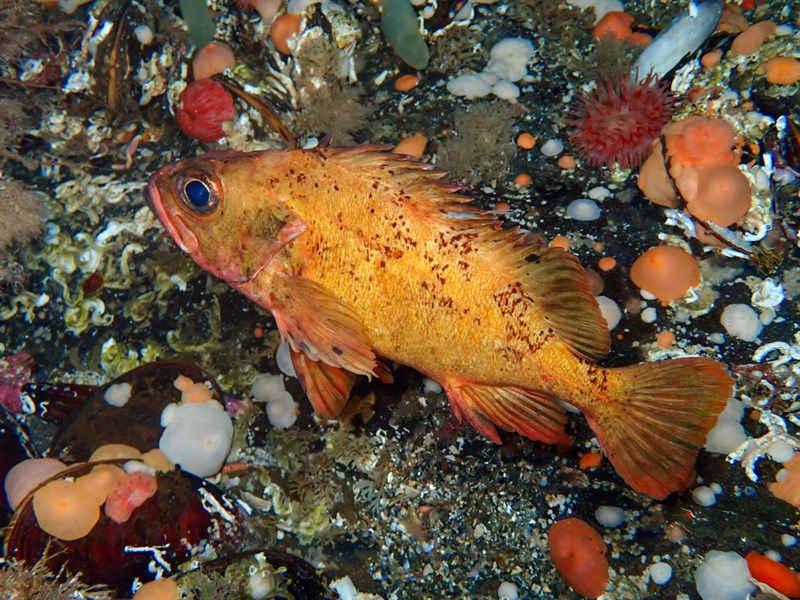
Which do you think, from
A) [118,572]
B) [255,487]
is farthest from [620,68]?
[118,572]

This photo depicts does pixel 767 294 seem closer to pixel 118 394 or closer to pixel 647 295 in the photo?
pixel 647 295

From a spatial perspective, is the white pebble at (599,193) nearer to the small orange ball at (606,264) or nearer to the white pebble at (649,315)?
the small orange ball at (606,264)

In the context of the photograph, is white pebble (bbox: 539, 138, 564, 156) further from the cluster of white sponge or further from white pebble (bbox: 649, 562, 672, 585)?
white pebble (bbox: 649, 562, 672, 585)

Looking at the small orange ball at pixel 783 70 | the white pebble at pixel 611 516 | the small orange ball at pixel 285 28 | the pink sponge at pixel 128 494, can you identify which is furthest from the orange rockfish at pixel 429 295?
the small orange ball at pixel 783 70

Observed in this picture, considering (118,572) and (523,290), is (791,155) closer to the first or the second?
(523,290)

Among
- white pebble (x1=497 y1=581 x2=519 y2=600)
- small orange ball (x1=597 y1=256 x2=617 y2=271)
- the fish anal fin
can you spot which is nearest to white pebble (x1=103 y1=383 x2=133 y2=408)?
white pebble (x1=497 y1=581 x2=519 y2=600)

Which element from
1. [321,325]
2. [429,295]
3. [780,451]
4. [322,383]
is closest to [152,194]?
[321,325]

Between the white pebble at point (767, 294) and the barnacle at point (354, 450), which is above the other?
the white pebble at point (767, 294)
